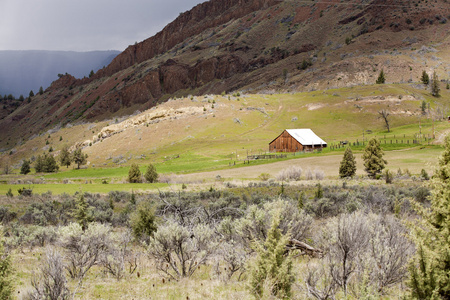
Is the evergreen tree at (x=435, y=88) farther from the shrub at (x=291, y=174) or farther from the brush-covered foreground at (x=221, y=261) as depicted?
the brush-covered foreground at (x=221, y=261)

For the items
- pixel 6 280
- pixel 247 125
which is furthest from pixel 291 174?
pixel 247 125

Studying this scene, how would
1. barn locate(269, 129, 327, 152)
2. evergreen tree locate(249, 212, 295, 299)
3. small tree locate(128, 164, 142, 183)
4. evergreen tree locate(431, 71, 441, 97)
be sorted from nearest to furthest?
evergreen tree locate(249, 212, 295, 299)
small tree locate(128, 164, 142, 183)
barn locate(269, 129, 327, 152)
evergreen tree locate(431, 71, 441, 97)

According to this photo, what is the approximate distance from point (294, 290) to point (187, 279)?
264 cm

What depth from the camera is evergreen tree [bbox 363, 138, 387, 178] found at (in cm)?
3291

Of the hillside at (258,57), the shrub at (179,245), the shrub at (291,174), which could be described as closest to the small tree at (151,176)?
the shrub at (291,174)

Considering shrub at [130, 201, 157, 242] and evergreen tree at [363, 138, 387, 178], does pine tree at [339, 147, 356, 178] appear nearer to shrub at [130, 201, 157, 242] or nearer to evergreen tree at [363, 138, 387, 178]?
evergreen tree at [363, 138, 387, 178]

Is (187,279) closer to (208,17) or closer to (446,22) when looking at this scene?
(446,22)

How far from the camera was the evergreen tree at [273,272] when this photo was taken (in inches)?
222

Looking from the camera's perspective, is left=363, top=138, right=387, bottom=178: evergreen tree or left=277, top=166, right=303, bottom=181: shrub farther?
left=277, top=166, right=303, bottom=181: shrub

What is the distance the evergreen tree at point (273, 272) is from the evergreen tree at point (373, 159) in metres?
30.7

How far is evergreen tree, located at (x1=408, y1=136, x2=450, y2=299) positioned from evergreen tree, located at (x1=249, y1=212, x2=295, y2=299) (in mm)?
2013

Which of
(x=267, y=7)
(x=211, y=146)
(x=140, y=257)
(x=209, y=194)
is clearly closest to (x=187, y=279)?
(x=140, y=257)

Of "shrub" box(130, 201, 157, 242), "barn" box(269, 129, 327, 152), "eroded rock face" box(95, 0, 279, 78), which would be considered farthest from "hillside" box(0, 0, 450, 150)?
"shrub" box(130, 201, 157, 242)

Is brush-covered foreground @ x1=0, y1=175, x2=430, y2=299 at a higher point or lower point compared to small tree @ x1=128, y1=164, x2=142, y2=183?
lower
